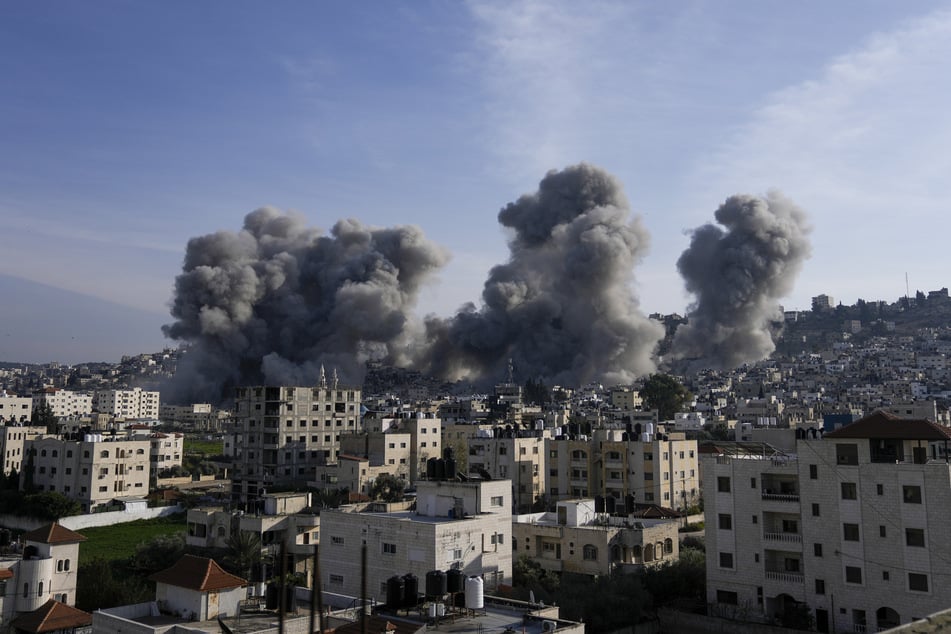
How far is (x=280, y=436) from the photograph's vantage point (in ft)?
167

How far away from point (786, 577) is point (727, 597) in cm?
179

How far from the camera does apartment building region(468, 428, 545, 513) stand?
4144 centimetres

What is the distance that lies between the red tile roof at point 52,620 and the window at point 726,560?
15.8m

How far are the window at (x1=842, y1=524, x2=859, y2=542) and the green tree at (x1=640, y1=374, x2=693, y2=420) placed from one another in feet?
197

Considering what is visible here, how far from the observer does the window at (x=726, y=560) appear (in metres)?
23.0

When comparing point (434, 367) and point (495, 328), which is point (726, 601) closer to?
point (495, 328)

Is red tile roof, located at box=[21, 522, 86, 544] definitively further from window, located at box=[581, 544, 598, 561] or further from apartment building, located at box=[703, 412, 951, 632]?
apartment building, located at box=[703, 412, 951, 632]

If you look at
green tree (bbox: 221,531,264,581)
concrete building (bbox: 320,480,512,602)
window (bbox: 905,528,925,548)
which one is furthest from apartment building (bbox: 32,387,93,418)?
window (bbox: 905,528,925,548)

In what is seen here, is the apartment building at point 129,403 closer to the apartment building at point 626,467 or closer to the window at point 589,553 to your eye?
the apartment building at point 626,467

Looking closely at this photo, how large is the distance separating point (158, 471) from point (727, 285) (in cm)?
6874

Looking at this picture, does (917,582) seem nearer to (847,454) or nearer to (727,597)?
(847,454)

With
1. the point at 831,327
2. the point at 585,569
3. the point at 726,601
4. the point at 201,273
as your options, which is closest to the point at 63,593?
the point at 585,569

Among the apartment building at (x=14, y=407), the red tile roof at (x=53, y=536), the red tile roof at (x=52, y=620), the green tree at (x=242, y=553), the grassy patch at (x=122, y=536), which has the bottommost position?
the grassy patch at (x=122, y=536)

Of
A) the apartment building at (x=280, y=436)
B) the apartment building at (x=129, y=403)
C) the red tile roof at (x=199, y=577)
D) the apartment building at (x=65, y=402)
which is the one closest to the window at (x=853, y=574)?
the red tile roof at (x=199, y=577)
